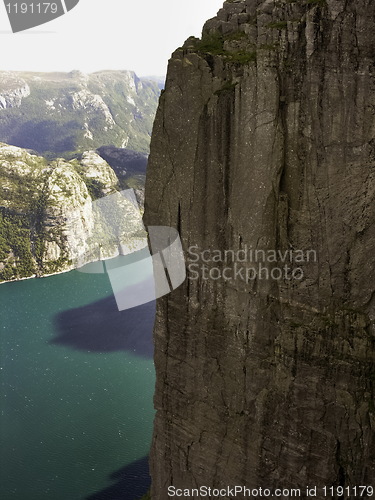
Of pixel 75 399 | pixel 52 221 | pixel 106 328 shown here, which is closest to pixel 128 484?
pixel 75 399

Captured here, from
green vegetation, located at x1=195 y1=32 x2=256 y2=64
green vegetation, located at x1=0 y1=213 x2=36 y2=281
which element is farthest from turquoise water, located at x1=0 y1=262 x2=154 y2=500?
green vegetation, located at x1=195 y1=32 x2=256 y2=64

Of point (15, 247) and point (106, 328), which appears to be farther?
point (15, 247)

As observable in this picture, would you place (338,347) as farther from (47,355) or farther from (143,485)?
(47,355)

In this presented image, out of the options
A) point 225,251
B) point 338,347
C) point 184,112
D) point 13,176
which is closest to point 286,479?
point 338,347

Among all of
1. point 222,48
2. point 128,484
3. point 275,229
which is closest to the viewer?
point 275,229

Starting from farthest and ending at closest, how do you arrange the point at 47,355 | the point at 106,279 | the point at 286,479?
the point at 106,279, the point at 47,355, the point at 286,479

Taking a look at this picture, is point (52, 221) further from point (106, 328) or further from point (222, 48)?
point (222, 48)
